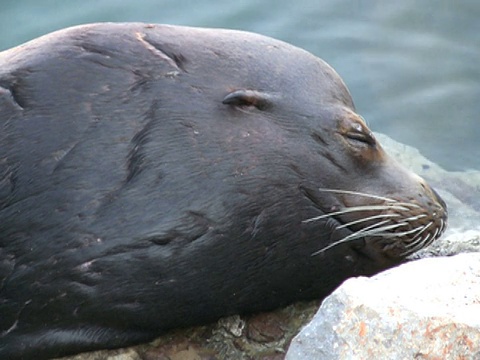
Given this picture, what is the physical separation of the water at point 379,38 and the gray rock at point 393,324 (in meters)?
4.39

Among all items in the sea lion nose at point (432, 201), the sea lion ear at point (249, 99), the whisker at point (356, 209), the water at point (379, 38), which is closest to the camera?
the sea lion ear at point (249, 99)

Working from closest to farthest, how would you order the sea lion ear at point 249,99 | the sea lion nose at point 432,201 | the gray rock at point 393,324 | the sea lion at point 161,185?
the gray rock at point 393,324
the sea lion at point 161,185
the sea lion ear at point 249,99
the sea lion nose at point 432,201

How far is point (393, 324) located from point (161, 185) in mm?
1445

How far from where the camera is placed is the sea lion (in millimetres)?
4703

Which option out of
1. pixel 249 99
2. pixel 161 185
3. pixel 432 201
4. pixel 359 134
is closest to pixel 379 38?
pixel 432 201

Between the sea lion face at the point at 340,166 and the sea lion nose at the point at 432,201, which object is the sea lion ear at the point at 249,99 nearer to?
the sea lion face at the point at 340,166

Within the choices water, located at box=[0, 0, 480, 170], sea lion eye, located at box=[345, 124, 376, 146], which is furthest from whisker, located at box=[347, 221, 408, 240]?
water, located at box=[0, 0, 480, 170]

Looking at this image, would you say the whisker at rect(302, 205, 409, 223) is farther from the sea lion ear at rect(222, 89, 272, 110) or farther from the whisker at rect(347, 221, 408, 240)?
the sea lion ear at rect(222, 89, 272, 110)

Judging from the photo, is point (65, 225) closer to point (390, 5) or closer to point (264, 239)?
point (264, 239)

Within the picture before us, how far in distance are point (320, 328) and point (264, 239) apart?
1.28 metres

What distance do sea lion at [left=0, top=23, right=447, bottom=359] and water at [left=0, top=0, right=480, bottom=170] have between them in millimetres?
3151

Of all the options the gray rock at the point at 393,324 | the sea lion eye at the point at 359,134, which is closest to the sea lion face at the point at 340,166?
the sea lion eye at the point at 359,134

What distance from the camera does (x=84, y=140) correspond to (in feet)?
15.6

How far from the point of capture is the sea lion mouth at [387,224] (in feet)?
16.9
